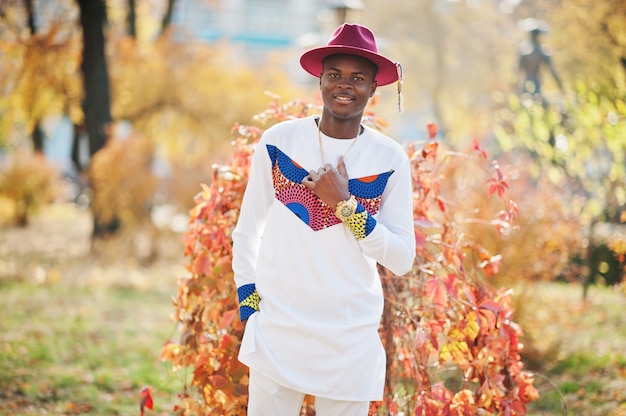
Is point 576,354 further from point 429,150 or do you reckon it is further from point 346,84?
point 346,84

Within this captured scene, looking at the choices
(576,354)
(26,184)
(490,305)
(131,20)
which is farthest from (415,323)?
(131,20)

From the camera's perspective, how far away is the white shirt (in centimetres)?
247

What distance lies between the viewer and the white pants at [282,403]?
252 cm

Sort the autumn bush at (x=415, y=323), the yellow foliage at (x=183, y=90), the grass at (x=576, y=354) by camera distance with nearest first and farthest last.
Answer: the autumn bush at (x=415, y=323) < the grass at (x=576, y=354) < the yellow foliage at (x=183, y=90)

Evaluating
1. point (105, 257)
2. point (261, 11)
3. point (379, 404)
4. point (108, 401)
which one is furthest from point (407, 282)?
point (261, 11)

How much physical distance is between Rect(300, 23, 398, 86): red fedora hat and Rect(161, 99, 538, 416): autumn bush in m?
0.84

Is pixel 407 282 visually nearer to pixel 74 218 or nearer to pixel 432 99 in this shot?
pixel 74 218

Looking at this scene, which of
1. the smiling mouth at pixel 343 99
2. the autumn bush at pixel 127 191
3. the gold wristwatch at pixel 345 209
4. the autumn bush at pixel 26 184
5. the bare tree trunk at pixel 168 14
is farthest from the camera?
the bare tree trunk at pixel 168 14

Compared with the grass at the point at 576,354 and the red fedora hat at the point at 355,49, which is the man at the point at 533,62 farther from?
the red fedora hat at the point at 355,49

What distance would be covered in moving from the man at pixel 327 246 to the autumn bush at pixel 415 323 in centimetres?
56

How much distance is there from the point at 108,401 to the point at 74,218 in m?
13.8

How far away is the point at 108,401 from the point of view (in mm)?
4973

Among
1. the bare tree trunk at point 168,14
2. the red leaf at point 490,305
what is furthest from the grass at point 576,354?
the bare tree trunk at point 168,14

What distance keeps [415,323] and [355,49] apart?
124cm
